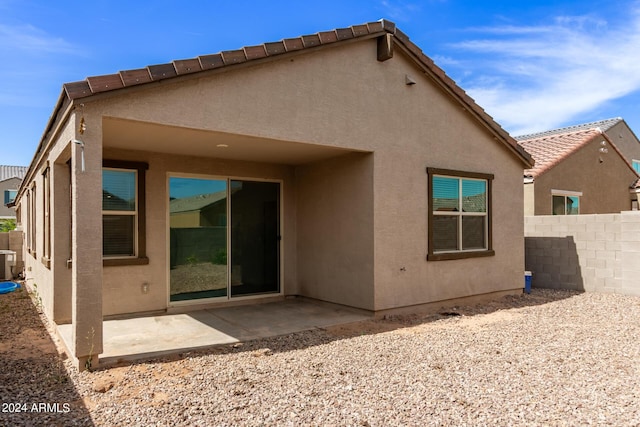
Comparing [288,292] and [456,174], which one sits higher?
[456,174]

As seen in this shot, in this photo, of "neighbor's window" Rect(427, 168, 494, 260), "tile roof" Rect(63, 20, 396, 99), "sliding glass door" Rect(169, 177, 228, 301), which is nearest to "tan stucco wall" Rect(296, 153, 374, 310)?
"neighbor's window" Rect(427, 168, 494, 260)

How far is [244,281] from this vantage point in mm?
8812

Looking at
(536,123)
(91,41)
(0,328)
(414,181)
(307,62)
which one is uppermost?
(536,123)

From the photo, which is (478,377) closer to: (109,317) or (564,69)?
(109,317)

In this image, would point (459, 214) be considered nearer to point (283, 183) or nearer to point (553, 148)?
point (283, 183)

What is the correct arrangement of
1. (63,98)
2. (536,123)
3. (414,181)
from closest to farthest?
1. (63,98)
2. (414,181)
3. (536,123)

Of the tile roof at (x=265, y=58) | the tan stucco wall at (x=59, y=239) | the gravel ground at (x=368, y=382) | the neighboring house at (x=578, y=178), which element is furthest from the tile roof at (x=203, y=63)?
the neighboring house at (x=578, y=178)

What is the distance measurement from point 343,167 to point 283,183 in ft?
5.49

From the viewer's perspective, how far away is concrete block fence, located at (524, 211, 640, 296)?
34.2 feet

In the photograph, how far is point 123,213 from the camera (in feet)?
24.8

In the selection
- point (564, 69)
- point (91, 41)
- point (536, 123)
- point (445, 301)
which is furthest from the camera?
point (536, 123)

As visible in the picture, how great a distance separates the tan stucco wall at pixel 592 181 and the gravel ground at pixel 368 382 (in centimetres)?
859

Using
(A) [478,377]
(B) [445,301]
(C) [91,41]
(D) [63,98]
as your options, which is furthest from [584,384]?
(C) [91,41]

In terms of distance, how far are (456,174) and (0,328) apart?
865 centimetres
